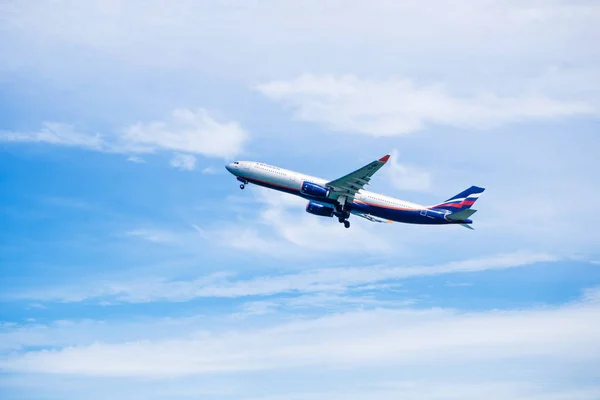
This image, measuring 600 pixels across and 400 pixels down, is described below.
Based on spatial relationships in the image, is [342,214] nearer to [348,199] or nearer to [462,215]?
[348,199]

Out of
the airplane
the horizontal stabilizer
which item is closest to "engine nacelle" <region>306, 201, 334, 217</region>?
the airplane

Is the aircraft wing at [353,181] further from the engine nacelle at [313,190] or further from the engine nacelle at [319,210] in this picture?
the engine nacelle at [319,210]

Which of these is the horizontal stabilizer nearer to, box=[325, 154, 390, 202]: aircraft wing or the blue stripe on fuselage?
the blue stripe on fuselage

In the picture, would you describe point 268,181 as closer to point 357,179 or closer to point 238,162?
point 238,162

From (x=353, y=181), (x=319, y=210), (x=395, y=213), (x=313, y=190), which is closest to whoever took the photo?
(x=353, y=181)

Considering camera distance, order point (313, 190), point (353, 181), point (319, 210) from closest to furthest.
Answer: point (353, 181) → point (313, 190) → point (319, 210)

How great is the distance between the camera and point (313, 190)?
5133 inches

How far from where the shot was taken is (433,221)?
13462 centimetres

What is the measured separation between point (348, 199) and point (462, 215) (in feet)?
61.4

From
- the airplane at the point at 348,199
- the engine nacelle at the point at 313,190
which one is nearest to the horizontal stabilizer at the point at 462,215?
the airplane at the point at 348,199

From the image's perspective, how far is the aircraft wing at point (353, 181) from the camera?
125 m

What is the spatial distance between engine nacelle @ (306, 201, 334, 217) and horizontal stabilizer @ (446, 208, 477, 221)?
787 inches

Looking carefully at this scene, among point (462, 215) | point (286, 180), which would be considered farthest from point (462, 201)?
point (286, 180)

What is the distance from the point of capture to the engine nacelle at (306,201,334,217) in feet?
448
